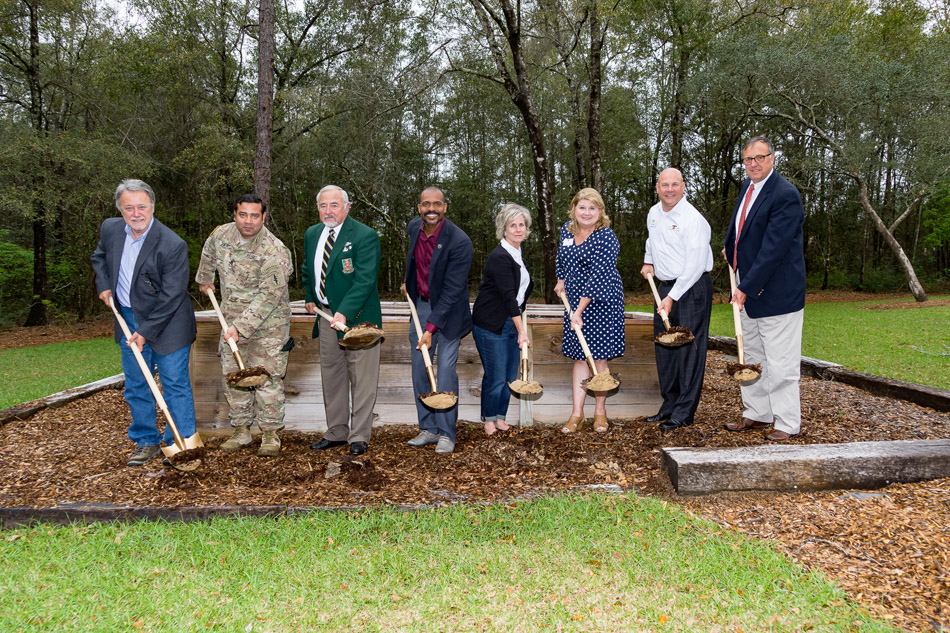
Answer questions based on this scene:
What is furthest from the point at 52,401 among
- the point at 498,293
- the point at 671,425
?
the point at 671,425

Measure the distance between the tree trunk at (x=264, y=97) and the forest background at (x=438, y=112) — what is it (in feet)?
0.96

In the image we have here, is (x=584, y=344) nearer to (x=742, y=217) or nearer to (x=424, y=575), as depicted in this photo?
(x=742, y=217)

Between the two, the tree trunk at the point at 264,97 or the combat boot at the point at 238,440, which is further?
the tree trunk at the point at 264,97

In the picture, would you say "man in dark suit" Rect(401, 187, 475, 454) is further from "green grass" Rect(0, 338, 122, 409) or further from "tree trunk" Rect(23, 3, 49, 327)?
"tree trunk" Rect(23, 3, 49, 327)

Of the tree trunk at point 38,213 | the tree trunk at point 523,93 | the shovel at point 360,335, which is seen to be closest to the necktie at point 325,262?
the shovel at point 360,335

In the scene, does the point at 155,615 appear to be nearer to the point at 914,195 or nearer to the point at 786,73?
the point at 786,73

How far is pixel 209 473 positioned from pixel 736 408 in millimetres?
4545

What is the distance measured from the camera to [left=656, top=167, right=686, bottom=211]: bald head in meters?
4.43

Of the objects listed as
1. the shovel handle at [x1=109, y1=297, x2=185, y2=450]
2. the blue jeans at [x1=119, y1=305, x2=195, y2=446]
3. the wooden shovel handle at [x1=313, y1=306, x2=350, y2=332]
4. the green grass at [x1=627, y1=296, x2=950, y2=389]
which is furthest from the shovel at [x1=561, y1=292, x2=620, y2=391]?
the green grass at [x1=627, y1=296, x2=950, y2=389]

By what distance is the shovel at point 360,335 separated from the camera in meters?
4.04

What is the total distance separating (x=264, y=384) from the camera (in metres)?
4.42

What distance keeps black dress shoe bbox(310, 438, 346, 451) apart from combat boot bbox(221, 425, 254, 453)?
0.54m

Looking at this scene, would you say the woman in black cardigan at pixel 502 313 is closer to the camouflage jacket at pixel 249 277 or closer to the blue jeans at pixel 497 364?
the blue jeans at pixel 497 364

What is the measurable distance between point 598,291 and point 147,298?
3.37 metres
